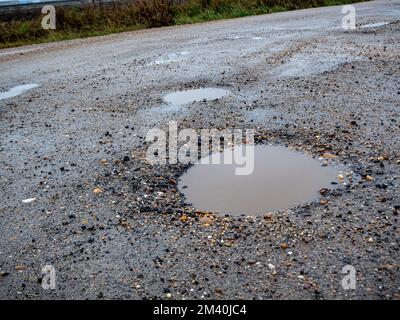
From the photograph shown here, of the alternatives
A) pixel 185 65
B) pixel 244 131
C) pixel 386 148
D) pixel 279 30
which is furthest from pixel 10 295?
pixel 279 30

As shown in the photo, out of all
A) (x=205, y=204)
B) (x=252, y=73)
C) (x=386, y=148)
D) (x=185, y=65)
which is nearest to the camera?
(x=205, y=204)

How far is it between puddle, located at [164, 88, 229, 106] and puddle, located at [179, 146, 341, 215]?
2169 mm

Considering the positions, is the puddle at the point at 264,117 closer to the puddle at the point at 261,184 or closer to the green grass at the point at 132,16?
the puddle at the point at 261,184

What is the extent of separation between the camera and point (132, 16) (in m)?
15.5

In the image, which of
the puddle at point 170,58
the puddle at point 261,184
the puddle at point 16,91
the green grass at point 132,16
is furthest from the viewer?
the green grass at point 132,16

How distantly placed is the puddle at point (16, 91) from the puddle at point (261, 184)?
4.79 meters

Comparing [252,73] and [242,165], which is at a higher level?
[252,73]

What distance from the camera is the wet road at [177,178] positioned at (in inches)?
113

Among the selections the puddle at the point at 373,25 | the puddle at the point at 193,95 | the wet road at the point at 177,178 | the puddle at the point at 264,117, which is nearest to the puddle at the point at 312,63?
the wet road at the point at 177,178

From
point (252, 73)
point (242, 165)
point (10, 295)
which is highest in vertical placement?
point (252, 73)

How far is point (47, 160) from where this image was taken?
15.7ft

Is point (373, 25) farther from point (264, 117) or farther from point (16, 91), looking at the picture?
point (16, 91)
